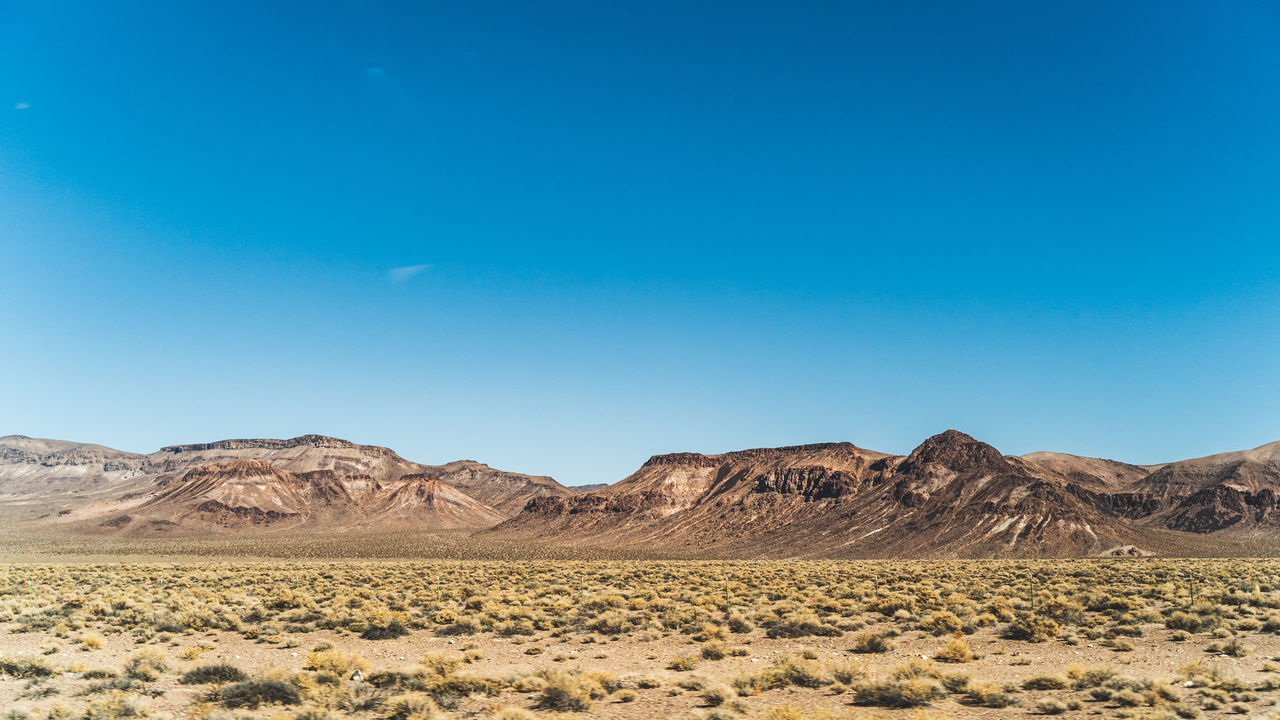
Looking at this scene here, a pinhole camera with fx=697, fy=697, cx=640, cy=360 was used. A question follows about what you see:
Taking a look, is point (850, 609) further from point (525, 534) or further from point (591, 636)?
point (525, 534)

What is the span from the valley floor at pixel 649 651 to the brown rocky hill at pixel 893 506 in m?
51.3

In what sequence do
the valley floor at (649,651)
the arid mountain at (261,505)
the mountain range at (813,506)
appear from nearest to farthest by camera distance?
the valley floor at (649,651) < the mountain range at (813,506) < the arid mountain at (261,505)

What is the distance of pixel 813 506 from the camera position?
4309 inches

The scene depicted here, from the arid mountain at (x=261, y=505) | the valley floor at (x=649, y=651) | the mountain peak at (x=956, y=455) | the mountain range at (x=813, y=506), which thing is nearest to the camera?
the valley floor at (x=649, y=651)

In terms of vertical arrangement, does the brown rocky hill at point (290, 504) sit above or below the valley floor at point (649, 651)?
below

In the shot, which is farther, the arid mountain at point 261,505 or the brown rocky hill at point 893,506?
the arid mountain at point 261,505

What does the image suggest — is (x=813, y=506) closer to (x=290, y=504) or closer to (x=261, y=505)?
(x=261, y=505)

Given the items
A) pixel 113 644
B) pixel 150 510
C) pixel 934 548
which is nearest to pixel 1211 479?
pixel 934 548

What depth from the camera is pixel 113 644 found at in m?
20.3

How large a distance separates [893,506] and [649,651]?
86.9 metres

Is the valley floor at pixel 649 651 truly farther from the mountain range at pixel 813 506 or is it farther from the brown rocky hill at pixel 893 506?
the mountain range at pixel 813 506

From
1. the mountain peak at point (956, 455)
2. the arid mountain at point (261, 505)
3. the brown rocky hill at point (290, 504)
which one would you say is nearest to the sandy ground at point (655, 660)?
the mountain peak at point (956, 455)

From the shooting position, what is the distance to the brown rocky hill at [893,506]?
82250mm

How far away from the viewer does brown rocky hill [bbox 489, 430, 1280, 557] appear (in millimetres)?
82250
